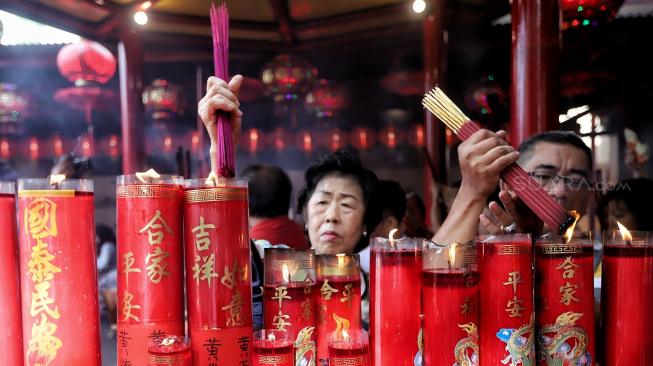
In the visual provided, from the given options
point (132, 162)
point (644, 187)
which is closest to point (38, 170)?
point (132, 162)

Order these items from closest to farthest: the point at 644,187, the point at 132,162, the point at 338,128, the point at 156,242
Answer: the point at 156,242 → the point at 644,187 → the point at 132,162 → the point at 338,128

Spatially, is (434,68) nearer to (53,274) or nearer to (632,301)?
(632,301)

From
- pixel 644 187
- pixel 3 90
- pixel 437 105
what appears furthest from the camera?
pixel 3 90

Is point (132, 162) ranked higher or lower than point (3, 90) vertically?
lower

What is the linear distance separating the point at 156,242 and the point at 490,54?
21.7ft

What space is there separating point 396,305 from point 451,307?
0.11 metres

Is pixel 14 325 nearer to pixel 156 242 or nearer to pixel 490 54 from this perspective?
pixel 156 242

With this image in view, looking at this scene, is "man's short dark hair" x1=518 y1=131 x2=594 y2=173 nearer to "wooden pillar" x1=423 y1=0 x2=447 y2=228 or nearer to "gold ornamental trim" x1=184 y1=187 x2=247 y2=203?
"gold ornamental trim" x1=184 y1=187 x2=247 y2=203

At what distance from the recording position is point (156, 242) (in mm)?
1070

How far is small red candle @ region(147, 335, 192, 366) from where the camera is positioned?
101 cm

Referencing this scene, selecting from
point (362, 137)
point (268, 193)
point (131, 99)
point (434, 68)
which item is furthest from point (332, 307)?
point (362, 137)

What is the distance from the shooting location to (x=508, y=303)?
1.11m

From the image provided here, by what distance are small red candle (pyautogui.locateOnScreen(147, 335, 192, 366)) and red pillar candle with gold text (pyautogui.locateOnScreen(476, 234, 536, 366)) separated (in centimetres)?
57

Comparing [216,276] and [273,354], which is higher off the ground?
[216,276]
